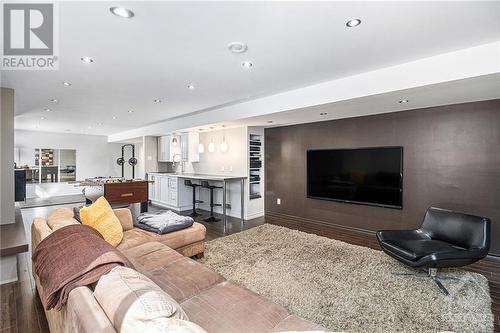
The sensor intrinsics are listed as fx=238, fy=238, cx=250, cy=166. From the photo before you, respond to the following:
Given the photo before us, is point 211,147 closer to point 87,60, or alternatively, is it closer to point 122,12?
point 87,60

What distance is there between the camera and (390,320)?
2039 mm

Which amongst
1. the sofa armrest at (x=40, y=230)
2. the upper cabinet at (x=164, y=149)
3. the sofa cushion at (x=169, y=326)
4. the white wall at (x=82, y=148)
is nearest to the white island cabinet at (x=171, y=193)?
the upper cabinet at (x=164, y=149)

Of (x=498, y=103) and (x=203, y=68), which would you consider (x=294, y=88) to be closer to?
(x=203, y=68)

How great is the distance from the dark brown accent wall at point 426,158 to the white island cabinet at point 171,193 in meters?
3.10

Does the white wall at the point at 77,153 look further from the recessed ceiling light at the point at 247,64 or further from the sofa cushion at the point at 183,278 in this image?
the recessed ceiling light at the point at 247,64

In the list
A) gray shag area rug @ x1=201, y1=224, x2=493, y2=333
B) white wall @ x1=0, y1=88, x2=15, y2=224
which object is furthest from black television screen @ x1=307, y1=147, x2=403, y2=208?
white wall @ x1=0, y1=88, x2=15, y2=224

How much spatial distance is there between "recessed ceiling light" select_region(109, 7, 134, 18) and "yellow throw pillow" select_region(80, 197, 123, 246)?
193cm

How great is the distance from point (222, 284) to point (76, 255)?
100cm

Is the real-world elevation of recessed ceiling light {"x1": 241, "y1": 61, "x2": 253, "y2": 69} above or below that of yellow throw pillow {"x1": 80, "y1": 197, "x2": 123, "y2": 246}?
above

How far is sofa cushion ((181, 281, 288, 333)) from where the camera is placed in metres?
1.35

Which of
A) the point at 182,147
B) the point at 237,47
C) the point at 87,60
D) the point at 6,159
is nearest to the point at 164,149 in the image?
the point at 182,147

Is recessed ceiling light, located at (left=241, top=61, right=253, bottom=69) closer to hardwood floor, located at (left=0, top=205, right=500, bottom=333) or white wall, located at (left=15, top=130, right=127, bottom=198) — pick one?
hardwood floor, located at (left=0, top=205, right=500, bottom=333)

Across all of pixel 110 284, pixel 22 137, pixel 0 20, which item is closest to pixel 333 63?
pixel 110 284

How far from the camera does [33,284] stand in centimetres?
263
